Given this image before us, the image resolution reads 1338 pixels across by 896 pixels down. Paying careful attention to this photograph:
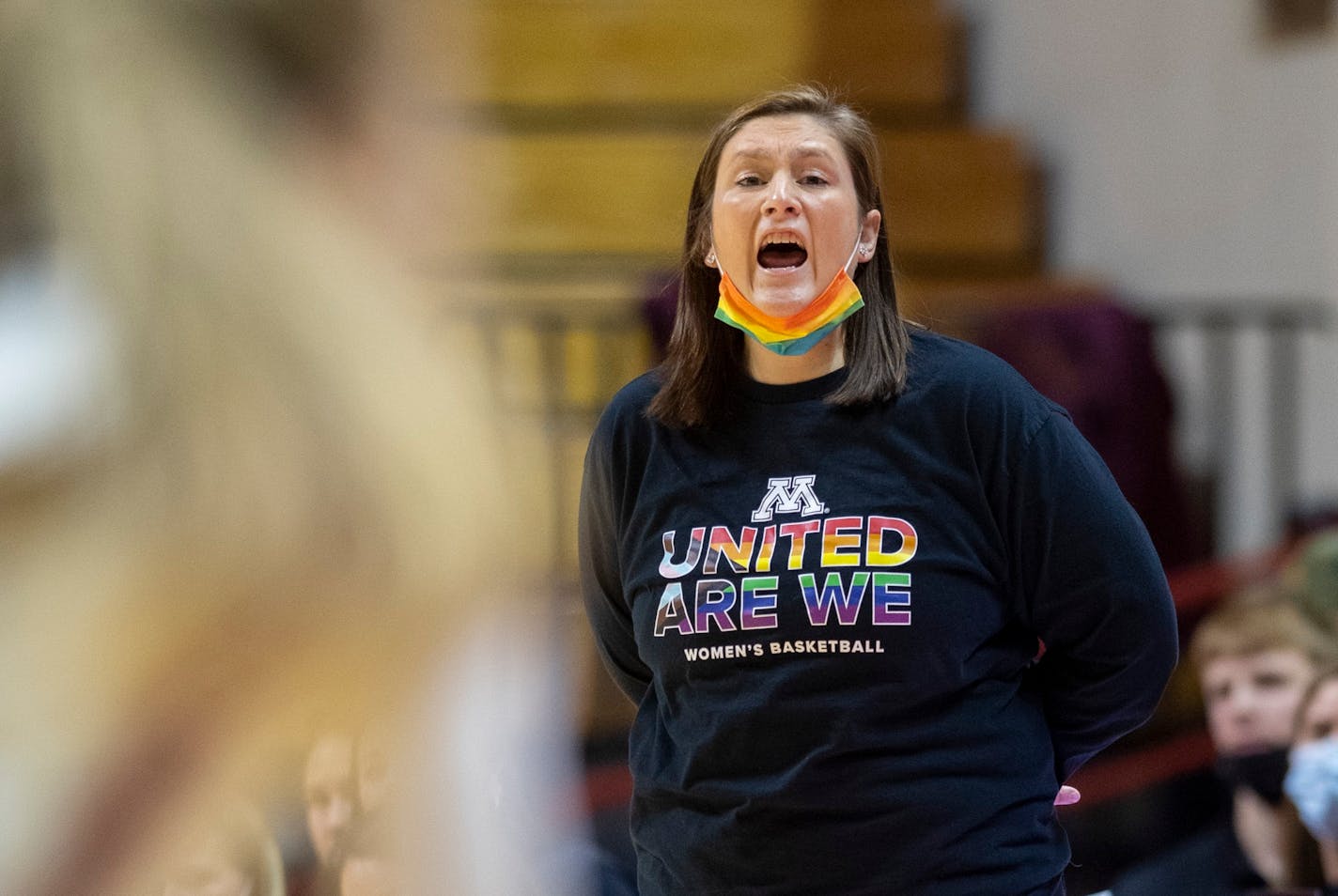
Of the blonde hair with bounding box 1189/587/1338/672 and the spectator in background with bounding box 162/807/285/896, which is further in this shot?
the blonde hair with bounding box 1189/587/1338/672

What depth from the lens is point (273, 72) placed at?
0.65 meters

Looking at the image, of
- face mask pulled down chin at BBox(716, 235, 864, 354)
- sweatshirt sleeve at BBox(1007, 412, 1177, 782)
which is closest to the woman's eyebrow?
face mask pulled down chin at BBox(716, 235, 864, 354)

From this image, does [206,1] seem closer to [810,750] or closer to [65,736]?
[65,736]

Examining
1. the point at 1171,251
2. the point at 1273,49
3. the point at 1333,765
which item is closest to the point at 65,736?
the point at 1333,765

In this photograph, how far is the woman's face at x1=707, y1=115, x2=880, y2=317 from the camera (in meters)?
1.63

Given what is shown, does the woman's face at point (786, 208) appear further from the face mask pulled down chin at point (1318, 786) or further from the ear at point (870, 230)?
the face mask pulled down chin at point (1318, 786)

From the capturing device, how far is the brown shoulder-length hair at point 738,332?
1.61 meters

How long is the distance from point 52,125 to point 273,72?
8 cm

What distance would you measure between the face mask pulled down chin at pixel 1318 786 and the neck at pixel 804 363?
131 cm

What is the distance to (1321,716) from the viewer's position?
265cm

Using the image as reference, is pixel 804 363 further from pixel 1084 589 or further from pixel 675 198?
pixel 675 198

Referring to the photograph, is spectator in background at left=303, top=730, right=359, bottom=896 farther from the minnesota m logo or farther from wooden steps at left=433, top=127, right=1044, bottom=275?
wooden steps at left=433, top=127, right=1044, bottom=275

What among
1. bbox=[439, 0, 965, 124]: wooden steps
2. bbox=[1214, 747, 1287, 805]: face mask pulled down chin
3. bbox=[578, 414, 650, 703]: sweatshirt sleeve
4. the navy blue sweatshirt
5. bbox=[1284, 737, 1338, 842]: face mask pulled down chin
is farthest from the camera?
bbox=[439, 0, 965, 124]: wooden steps

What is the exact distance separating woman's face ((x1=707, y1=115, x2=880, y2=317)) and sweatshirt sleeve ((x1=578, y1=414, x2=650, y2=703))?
22 cm
